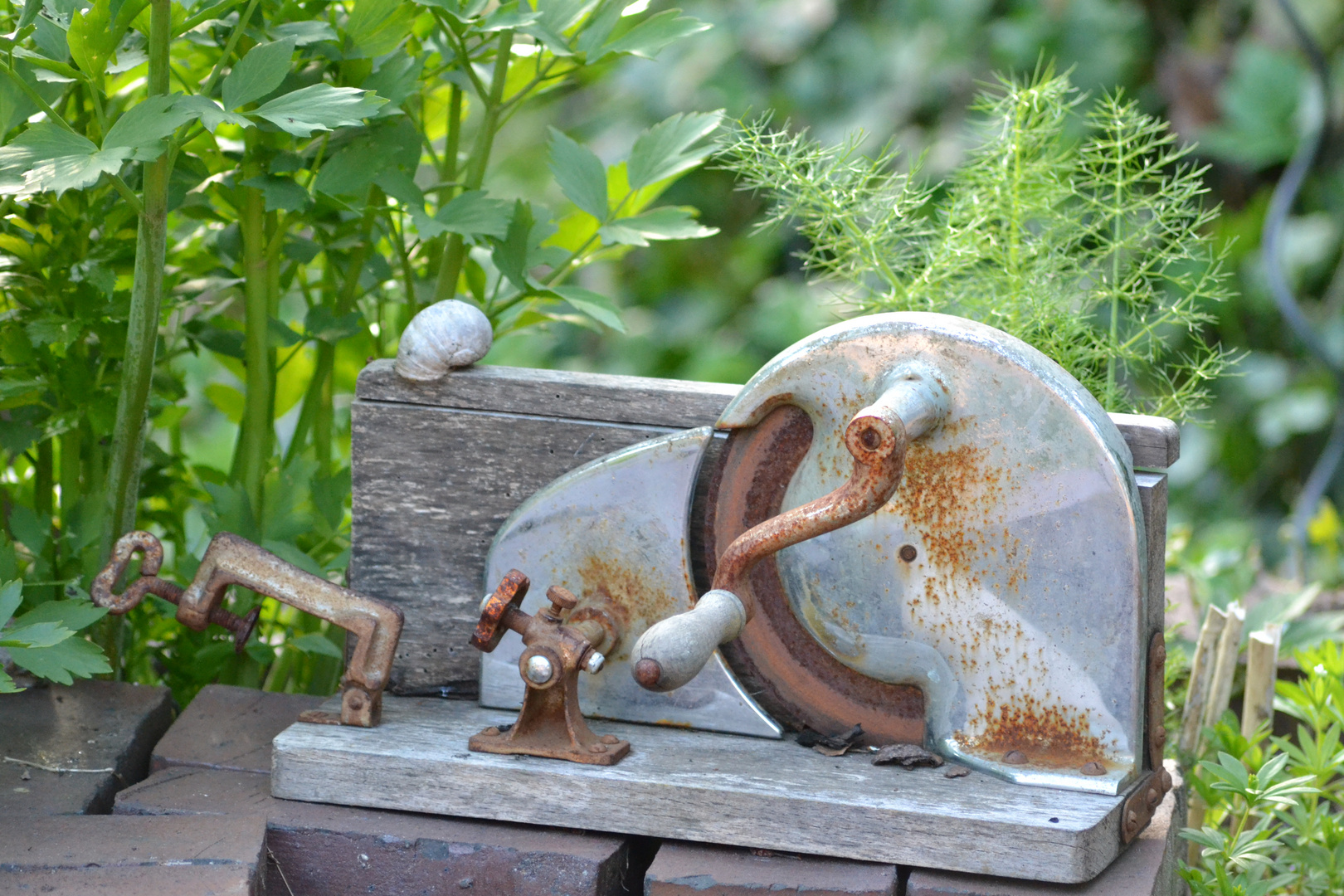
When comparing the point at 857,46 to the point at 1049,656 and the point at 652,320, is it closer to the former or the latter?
the point at 652,320

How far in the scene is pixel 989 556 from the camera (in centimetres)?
107

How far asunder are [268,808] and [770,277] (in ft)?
7.95

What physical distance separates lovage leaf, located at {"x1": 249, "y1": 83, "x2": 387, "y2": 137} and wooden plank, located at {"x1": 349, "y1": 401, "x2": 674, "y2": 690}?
0.86ft

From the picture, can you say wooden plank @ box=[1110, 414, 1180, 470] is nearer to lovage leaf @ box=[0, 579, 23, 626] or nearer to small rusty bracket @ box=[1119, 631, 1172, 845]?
small rusty bracket @ box=[1119, 631, 1172, 845]

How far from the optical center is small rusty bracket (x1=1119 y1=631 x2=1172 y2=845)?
104 centimetres

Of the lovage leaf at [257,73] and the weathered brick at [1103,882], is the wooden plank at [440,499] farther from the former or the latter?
the weathered brick at [1103,882]

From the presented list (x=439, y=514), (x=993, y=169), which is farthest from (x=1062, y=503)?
(x=439, y=514)

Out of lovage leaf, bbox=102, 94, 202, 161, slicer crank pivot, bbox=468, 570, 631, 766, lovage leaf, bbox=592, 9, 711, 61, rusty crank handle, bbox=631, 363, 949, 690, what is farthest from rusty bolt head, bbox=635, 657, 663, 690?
lovage leaf, bbox=592, 9, 711, 61

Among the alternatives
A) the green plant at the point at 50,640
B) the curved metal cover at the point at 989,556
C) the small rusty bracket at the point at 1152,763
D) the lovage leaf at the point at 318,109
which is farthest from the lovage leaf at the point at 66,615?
the small rusty bracket at the point at 1152,763

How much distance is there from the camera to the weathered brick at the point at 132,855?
998 millimetres

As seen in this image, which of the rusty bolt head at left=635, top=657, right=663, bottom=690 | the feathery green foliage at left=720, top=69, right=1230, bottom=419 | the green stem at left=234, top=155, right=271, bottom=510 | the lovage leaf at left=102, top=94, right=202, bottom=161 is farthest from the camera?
the green stem at left=234, top=155, right=271, bottom=510

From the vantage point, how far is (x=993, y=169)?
4.38 ft

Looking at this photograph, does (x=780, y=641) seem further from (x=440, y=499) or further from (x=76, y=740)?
(x=76, y=740)

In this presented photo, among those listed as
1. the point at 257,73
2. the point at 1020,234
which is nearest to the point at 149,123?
the point at 257,73
